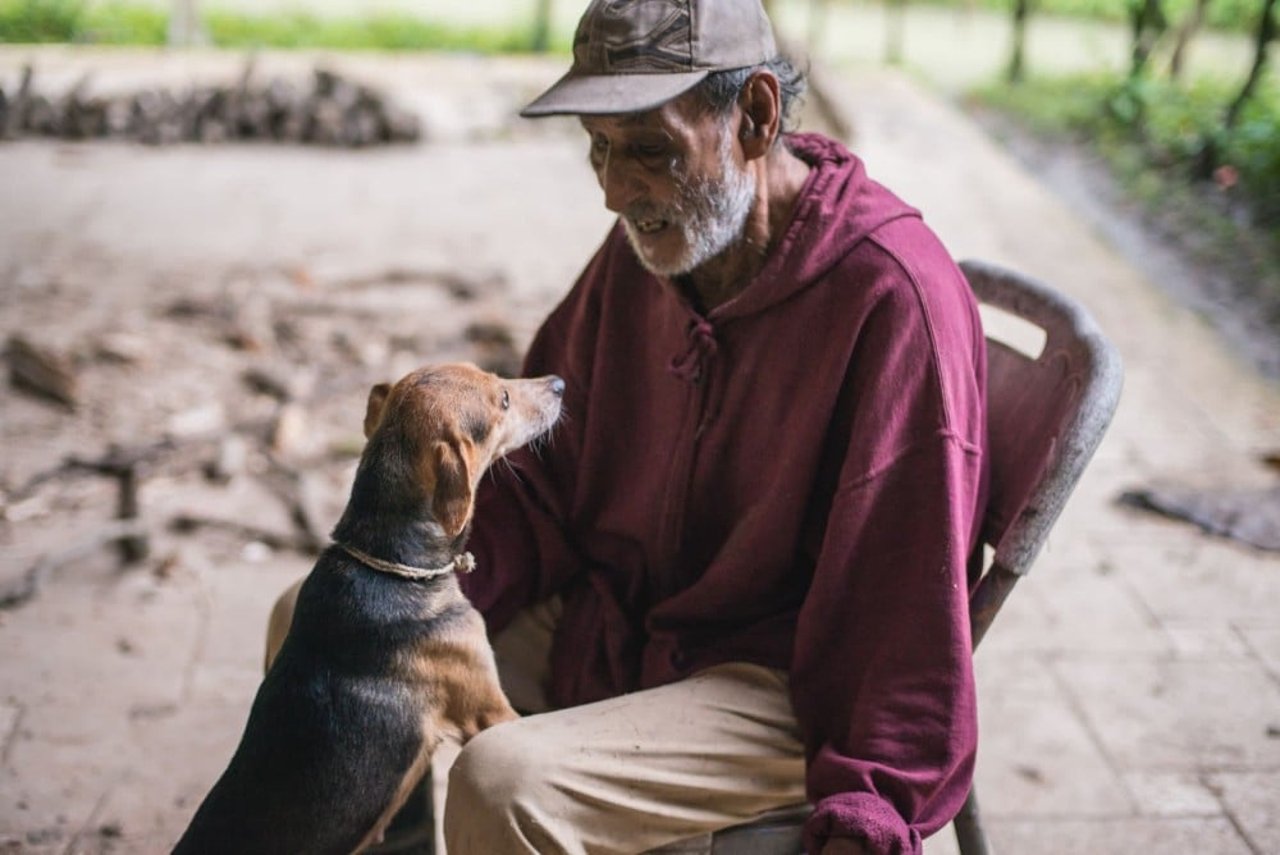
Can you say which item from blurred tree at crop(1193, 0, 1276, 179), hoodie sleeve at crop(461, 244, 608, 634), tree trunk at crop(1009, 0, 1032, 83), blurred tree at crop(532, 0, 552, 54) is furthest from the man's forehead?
blurred tree at crop(532, 0, 552, 54)

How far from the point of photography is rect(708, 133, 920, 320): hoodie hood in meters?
2.34

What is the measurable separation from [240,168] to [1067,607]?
6.80 meters

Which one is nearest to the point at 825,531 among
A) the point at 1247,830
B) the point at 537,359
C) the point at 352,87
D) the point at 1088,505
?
the point at 537,359

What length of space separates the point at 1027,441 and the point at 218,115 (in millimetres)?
8663

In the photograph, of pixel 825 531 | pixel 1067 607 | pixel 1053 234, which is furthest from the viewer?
pixel 1053 234

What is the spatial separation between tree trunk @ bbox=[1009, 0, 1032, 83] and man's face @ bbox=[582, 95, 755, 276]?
1040cm

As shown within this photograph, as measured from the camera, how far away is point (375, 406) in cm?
267

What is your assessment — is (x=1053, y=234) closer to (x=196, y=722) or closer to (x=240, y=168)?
(x=240, y=168)

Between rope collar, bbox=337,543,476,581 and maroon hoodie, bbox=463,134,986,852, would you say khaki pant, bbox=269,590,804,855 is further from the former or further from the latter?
rope collar, bbox=337,543,476,581

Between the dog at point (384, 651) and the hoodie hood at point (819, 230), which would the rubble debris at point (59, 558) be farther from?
the hoodie hood at point (819, 230)

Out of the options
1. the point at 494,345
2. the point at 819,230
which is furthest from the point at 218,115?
the point at 819,230

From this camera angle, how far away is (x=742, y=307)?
7.93ft

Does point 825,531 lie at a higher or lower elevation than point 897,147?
higher

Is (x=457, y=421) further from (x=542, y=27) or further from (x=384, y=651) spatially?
(x=542, y=27)
